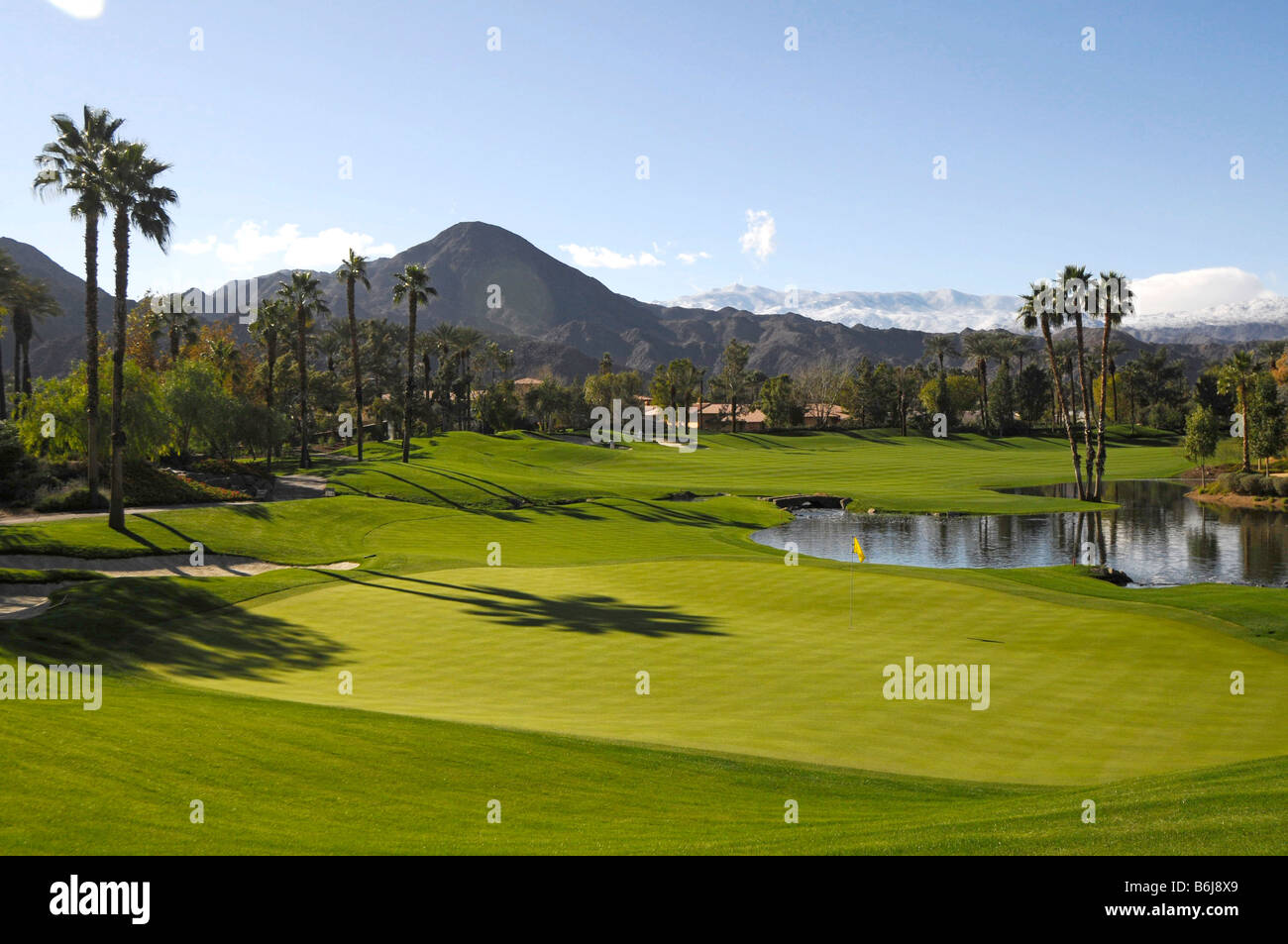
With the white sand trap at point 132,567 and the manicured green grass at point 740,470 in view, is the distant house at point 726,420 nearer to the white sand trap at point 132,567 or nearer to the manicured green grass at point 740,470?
the manicured green grass at point 740,470

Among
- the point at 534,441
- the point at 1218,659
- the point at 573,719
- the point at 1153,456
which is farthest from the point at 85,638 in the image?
the point at 1153,456

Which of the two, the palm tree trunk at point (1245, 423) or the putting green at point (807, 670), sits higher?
the palm tree trunk at point (1245, 423)

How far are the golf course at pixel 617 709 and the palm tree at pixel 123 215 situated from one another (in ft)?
10.1

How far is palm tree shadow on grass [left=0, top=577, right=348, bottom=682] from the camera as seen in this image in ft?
65.3

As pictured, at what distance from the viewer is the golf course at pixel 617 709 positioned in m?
10.4

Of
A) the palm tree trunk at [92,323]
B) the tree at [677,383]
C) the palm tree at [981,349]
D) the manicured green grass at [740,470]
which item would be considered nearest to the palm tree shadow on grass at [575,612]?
the palm tree trunk at [92,323]

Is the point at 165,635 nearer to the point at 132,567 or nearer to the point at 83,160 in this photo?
the point at 132,567

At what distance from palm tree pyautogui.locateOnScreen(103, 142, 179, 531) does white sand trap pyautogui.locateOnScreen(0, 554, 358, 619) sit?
4475mm

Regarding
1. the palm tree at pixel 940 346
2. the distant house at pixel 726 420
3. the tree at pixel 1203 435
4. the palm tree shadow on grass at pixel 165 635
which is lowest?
the palm tree shadow on grass at pixel 165 635

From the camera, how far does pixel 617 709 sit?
57.7ft

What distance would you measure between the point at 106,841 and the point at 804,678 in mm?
14208

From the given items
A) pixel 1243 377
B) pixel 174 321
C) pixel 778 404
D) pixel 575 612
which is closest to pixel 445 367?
pixel 174 321

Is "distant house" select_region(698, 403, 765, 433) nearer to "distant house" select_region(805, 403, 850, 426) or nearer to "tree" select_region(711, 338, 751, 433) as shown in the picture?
"tree" select_region(711, 338, 751, 433)
